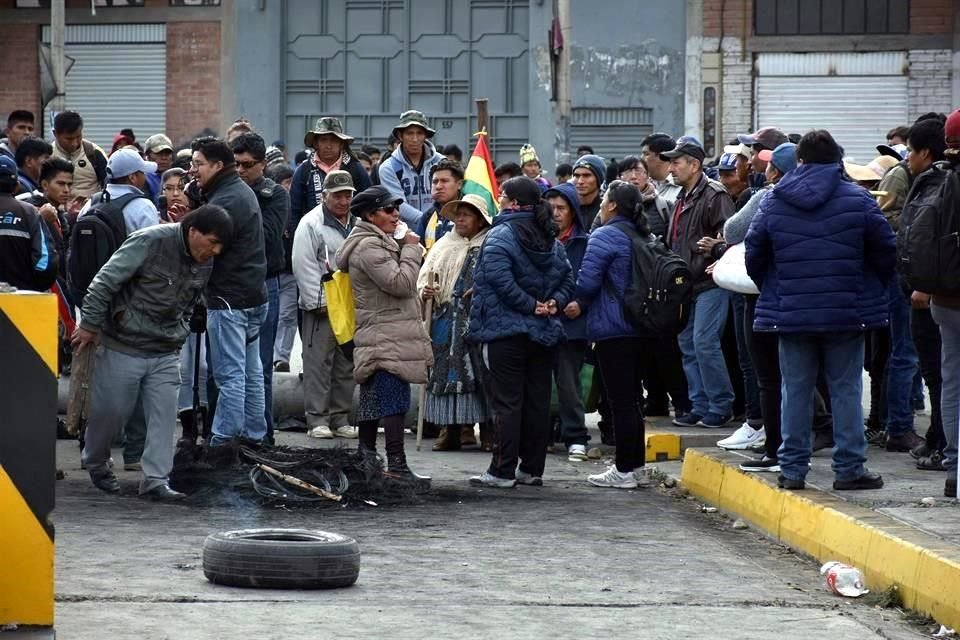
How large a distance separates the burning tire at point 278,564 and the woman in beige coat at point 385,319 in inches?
129

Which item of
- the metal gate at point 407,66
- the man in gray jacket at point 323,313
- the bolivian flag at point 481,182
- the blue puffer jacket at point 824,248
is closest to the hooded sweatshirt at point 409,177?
the bolivian flag at point 481,182

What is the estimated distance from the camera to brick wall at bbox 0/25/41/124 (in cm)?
3303

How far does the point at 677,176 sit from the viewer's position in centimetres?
1310

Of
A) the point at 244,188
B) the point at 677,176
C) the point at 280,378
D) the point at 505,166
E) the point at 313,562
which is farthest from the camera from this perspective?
the point at 505,166

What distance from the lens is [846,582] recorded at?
8.09 metres

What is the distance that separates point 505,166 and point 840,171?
26.4ft

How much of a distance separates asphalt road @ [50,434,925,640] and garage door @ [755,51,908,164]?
2097cm

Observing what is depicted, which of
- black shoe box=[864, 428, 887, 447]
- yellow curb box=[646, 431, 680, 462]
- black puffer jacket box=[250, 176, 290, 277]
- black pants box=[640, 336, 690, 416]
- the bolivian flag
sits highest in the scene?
the bolivian flag

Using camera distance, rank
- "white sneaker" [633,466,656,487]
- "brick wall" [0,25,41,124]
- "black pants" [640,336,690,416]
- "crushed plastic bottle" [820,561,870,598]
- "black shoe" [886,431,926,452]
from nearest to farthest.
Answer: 1. "crushed plastic bottle" [820,561,870,598]
2. "white sneaker" [633,466,656,487]
3. "black shoe" [886,431,926,452]
4. "black pants" [640,336,690,416]
5. "brick wall" [0,25,41,124]

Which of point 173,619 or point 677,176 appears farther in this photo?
point 677,176

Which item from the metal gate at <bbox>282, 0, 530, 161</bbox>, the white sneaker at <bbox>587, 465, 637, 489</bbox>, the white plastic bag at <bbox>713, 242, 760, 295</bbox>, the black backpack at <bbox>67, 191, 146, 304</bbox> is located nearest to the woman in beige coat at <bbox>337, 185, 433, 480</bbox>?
the white sneaker at <bbox>587, 465, 637, 489</bbox>

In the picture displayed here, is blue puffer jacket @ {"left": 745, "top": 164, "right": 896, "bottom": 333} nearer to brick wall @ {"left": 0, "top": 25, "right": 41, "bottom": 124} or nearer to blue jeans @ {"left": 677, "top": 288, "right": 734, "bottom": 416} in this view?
blue jeans @ {"left": 677, "top": 288, "right": 734, "bottom": 416}

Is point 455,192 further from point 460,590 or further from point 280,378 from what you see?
point 460,590

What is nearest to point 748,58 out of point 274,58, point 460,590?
point 274,58
